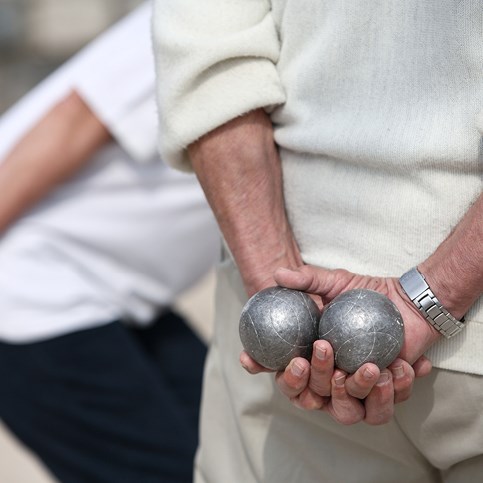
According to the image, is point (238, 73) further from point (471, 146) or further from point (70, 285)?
point (70, 285)

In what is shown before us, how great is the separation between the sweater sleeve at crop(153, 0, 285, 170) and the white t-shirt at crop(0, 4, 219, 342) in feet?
3.57

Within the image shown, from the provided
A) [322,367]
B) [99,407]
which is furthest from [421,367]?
[99,407]

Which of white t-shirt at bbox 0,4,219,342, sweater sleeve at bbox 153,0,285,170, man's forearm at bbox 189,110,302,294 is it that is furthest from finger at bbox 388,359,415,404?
white t-shirt at bbox 0,4,219,342

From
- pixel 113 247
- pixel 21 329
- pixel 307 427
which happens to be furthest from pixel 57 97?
pixel 307 427

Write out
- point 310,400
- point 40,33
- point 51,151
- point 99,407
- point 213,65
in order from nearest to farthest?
point 310,400 < point 213,65 < point 51,151 < point 99,407 < point 40,33

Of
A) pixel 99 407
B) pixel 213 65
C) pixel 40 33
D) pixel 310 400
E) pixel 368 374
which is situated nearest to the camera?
pixel 368 374

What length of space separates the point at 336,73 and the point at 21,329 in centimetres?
Result: 159

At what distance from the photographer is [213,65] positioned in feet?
6.18

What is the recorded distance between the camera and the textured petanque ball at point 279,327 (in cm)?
165

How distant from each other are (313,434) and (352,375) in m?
0.32

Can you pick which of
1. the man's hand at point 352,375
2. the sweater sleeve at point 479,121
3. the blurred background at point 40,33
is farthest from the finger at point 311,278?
the blurred background at point 40,33

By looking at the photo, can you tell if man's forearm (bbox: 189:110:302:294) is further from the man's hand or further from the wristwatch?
the wristwatch

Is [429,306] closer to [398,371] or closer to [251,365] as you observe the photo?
[398,371]

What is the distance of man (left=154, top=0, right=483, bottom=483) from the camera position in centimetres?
167
